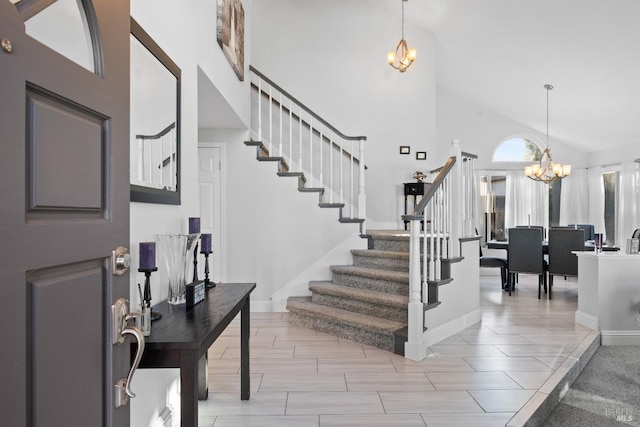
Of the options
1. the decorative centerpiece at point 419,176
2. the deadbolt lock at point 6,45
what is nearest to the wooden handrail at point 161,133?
the deadbolt lock at point 6,45

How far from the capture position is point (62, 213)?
0.92m

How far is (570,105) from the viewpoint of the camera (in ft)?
23.5

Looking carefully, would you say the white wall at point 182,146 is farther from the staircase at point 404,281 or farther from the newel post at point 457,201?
the newel post at point 457,201

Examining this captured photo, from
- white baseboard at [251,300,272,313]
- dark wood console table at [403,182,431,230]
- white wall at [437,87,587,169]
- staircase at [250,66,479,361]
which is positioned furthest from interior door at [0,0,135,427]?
white wall at [437,87,587,169]

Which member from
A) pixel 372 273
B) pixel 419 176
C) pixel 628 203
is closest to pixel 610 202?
pixel 628 203

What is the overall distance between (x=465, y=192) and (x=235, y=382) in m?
3.09

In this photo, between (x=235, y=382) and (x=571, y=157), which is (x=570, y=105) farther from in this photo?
(x=235, y=382)

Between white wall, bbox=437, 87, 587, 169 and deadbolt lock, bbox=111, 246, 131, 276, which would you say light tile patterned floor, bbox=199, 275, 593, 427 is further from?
white wall, bbox=437, 87, 587, 169

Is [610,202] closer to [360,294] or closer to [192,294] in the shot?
[360,294]

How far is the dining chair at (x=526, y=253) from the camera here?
6.08 m

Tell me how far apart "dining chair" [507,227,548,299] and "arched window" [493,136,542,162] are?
300 cm

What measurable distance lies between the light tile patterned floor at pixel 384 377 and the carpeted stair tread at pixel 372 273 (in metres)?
0.72

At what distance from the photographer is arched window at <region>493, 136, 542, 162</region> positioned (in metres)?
8.80

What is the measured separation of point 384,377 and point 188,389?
2.00m
